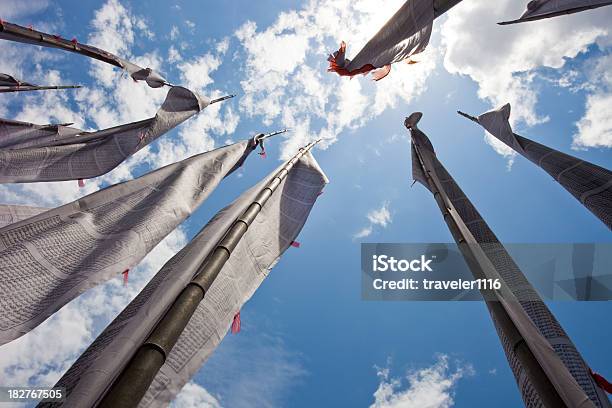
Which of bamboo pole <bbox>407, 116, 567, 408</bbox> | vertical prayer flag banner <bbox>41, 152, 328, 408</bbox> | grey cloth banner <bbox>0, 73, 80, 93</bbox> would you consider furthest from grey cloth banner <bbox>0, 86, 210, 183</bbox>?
bamboo pole <bbox>407, 116, 567, 408</bbox>

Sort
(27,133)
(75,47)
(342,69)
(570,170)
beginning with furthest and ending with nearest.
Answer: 1. (75,47)
2. (27,133)
3. (570,170)
4. (342,69)

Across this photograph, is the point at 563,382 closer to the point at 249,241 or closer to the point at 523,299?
the point at 523,299

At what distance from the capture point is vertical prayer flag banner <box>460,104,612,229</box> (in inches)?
171

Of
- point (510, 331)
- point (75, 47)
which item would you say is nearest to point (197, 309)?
point (510, 331)

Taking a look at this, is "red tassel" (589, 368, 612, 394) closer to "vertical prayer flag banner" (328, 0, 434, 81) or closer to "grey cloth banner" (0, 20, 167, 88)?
"vertical prayer flag banner" (328, 0, 434, 81)

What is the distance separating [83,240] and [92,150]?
4292 mm

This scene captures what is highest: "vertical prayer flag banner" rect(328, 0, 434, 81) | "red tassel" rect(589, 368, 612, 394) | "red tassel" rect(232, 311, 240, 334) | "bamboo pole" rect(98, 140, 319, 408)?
"vertical prayer flag banner" rect(328, 0, 434, 81)

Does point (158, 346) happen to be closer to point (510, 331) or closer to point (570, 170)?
point (510, 331)

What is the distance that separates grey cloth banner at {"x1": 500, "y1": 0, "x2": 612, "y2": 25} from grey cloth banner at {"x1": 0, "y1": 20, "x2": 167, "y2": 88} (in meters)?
10.2

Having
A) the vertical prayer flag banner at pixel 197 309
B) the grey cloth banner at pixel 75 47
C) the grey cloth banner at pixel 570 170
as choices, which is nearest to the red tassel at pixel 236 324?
the vertical prayer flag banner at pixel 197 309

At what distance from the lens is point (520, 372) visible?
2717 mm

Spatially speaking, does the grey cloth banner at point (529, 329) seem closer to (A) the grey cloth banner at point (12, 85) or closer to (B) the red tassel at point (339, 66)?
(B) the red tassel at point (339, 66)

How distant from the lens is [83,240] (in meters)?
3.86

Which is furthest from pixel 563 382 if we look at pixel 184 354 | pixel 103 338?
pixel 103 338
